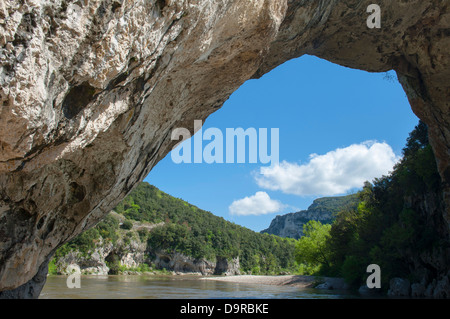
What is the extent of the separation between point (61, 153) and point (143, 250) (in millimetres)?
59425

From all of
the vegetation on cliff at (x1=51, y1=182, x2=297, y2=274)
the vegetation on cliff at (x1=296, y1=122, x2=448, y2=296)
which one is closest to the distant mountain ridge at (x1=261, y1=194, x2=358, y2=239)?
the vegetation on cliff at (x1=51, y1=182, x2=297, y2=274)

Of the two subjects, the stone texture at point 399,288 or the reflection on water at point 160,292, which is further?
the stone texture at point 399,288

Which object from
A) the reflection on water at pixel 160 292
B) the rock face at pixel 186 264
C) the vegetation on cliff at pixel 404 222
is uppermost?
the vegetation on cliff at pixel 404 222

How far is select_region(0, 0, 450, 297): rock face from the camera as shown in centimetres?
295

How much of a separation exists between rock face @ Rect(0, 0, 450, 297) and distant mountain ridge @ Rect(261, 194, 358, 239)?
138162 mm

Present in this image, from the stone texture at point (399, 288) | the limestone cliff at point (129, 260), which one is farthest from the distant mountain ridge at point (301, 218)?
the stone texture at point (399, 288)

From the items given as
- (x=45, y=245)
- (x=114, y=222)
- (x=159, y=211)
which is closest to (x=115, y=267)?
(x=114, y=222)

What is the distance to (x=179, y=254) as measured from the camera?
6200 centimetres

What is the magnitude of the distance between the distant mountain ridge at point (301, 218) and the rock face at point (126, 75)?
5439 inches

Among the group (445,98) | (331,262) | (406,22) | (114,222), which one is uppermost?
(406,22)

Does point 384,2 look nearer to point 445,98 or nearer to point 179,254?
point 445,98

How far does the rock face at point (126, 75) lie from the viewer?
2947 millimetres

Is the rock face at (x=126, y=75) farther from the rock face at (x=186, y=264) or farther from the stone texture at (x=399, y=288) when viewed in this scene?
the rock face at (x=186, y=264)

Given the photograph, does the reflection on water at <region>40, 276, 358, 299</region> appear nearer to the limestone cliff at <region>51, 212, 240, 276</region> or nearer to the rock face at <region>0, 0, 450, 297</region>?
the rock face at <region>0, 0, 450, 297</region>
